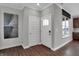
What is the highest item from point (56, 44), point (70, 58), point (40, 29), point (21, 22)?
point (21, 22)

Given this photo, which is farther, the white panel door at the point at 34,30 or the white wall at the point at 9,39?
the white panel door at the point at 34,30

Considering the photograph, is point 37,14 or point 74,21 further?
point 74,21

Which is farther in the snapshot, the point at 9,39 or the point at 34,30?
the point at 34,30

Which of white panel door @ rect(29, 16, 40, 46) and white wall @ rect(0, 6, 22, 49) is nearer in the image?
white wall @ rect(0, 6, 22, 49)

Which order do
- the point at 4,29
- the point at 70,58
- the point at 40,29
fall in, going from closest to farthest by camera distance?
the point at 70,58
the point at 4,29
the point at 40,29

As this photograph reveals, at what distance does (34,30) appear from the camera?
12.5ft

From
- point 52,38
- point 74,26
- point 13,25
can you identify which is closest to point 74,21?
point 74,26

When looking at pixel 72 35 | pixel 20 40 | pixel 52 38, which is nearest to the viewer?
pixel 52 38

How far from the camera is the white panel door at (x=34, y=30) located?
11.7ft

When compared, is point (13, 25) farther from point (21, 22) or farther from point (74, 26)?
point (74, 26)

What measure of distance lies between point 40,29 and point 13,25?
4.73 feet

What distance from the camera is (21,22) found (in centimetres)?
388

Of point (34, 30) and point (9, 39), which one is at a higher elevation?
point (34, 30)

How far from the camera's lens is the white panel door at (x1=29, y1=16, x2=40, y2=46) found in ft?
11.7
